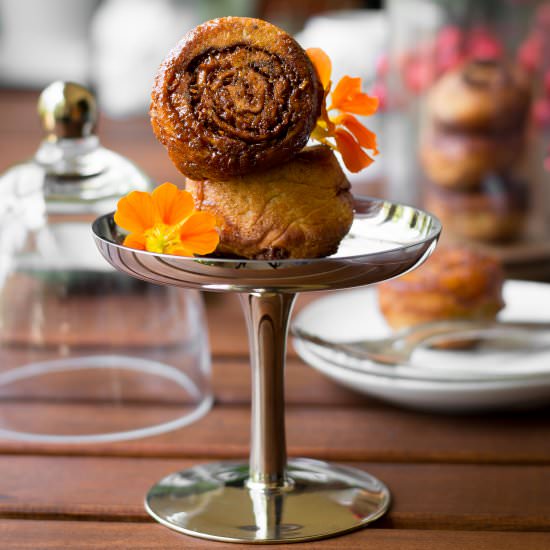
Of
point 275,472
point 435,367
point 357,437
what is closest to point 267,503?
point 275,472

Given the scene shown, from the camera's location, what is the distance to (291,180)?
0.56 metres

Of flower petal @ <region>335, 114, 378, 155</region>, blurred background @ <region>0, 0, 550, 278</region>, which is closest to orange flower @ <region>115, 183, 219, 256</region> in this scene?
flower petal @ <region>335, 114, 378, 155</region>

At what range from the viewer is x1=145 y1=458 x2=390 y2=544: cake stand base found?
0.58 meters

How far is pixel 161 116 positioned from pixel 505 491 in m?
0.32

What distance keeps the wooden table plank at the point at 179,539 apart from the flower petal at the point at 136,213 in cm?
18

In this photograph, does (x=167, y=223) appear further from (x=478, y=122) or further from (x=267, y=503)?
(x=478, y=122)

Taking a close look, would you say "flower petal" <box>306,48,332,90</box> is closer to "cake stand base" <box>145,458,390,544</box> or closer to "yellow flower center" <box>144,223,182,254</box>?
"yellow flower center" <box>144,223,182,254</box>

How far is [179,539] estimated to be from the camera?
581 mm

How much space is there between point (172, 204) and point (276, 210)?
0.06 metres

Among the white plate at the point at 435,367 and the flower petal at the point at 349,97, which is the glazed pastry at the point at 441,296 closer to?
the white plate at the point at 435,367

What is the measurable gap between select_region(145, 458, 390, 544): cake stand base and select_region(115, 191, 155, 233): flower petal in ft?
0.58

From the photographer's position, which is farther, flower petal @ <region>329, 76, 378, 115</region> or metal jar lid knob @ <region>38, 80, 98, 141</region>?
metal jar lid knob @ <region>38, 80, 98, 141</region>

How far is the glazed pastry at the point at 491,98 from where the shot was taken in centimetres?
125

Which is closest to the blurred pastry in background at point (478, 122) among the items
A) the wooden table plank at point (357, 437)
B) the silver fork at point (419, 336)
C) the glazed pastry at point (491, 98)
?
the glazed pastry at point (491, 98)
